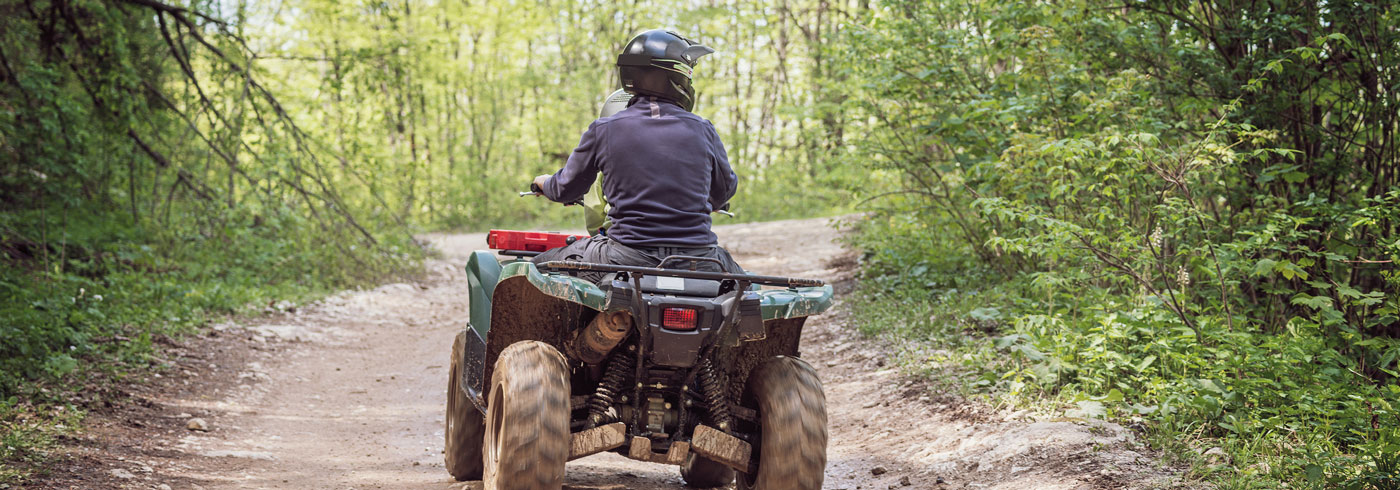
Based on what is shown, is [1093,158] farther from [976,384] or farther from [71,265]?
[71,265]

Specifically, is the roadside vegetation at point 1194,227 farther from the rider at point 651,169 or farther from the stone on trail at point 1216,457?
the rider at point 651,169

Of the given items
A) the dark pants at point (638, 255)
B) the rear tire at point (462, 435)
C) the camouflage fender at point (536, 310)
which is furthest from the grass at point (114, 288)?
the dark pants at point (638, 255)

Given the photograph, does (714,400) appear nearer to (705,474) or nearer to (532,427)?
(532,427)

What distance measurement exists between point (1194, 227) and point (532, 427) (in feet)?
14.8

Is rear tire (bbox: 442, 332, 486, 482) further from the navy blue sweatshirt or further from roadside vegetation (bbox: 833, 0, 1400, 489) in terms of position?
roadside vegetation (bbox: 833, 0, 1400, 489)

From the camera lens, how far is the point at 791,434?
3891mm

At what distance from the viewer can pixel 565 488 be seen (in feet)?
15.9

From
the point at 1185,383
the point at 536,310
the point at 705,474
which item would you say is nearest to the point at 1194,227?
the point at 1185,383

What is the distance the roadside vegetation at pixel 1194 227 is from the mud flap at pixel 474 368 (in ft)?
9.86

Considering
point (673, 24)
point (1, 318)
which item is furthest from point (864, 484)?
point (673, 24)

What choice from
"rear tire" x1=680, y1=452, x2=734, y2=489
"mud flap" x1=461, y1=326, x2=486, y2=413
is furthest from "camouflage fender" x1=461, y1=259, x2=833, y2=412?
"rear tire" x1=680, y1=452, x2=734, y2=489

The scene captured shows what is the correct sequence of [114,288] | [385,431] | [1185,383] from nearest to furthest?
[1185,383] → [385,431] → [114,288]

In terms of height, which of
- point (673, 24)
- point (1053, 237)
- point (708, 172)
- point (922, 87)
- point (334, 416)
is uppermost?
point (673, 24)

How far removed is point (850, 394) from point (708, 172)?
3.39 metres
